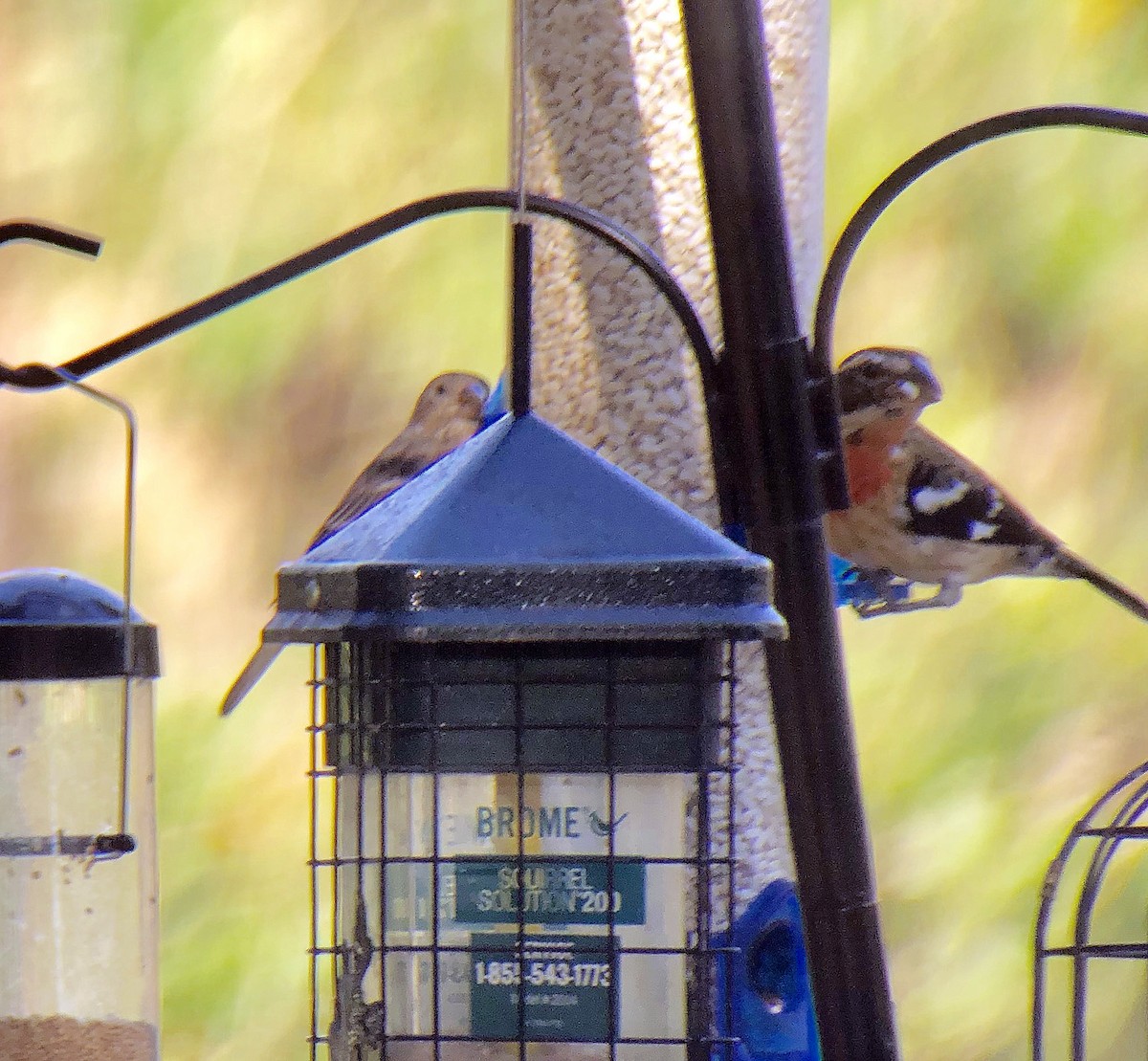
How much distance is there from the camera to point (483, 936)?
1359 millimetres

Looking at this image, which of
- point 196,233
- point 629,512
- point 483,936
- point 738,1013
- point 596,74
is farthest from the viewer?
point 196,233

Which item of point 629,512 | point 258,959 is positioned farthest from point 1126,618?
point 629,512

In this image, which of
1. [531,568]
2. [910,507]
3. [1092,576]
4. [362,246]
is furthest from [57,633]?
[1092,576]

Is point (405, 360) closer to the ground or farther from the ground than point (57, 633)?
farther from the ground

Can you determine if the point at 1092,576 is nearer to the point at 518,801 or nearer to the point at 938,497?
the point at 938,497

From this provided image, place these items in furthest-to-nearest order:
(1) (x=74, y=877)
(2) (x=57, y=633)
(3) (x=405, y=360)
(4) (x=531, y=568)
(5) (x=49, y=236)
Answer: (3) (x=405, y=360) → (1) (x=74, y=877) → (2) (x=57, y=633) → (5) (x=49, y=236) → (4) (x=531, y=568)

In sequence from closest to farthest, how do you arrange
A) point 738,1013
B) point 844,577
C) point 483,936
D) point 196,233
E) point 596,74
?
1. point 483,936
2. point 738,1013
3. point 596,74
4. point 844,577
5. point 196,233

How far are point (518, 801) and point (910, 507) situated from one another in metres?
0.92

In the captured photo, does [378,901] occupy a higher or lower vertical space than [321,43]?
lower

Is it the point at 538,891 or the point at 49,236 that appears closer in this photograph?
the point at 538,891

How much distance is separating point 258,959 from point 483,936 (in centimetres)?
243

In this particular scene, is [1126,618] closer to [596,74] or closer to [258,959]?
[258,959]

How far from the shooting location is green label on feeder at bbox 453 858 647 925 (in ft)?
4.42

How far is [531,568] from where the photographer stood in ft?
3.90
